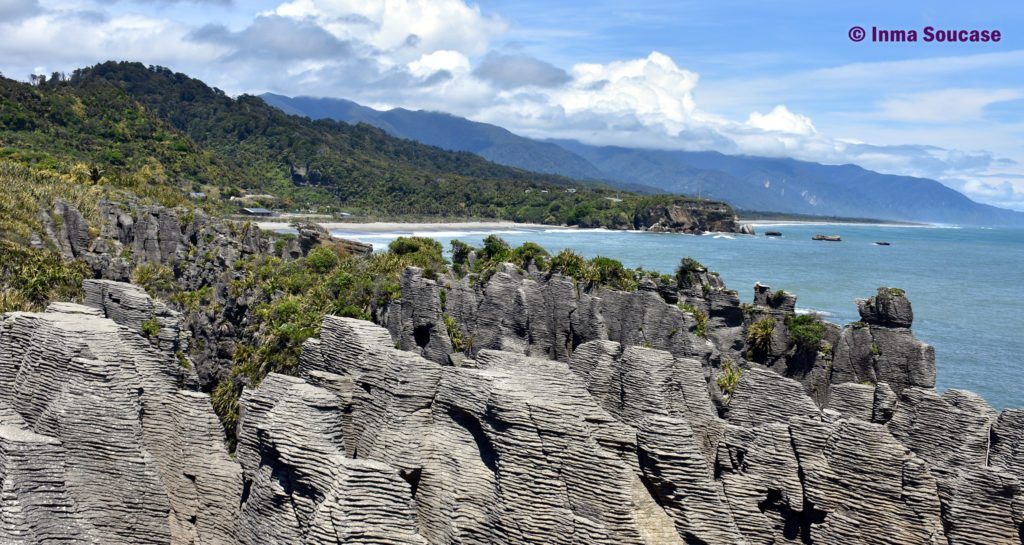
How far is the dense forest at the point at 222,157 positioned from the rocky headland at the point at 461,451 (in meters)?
46.6

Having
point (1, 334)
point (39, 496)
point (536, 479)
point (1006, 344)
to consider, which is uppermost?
point (1, 334)

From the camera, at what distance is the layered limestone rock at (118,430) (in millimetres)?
11844

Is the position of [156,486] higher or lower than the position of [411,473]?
lower

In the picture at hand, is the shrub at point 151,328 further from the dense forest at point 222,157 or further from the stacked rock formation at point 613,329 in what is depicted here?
the dense forest at point 222,157

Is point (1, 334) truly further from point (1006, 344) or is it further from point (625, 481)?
point (1006, 344)

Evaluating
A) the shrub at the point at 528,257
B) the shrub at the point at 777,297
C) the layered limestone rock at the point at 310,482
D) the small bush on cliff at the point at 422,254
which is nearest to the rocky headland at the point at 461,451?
the layered limestone rock at the point at 310,482

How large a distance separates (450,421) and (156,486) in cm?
487

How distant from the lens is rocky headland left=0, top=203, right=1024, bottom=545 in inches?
402

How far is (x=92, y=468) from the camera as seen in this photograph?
1194 centimetres

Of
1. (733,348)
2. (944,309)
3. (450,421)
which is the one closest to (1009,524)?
(450,421)

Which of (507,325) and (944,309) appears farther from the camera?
(944,309)

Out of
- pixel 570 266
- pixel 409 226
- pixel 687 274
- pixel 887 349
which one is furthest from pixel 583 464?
pixel 409 226

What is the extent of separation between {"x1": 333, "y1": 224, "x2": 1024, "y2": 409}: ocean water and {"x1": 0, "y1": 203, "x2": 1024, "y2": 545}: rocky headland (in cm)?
3440

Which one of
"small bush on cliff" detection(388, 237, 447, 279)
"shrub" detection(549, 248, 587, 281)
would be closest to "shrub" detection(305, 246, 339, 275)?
"small bush on cliff" detection(388, 237, 447, 279)
